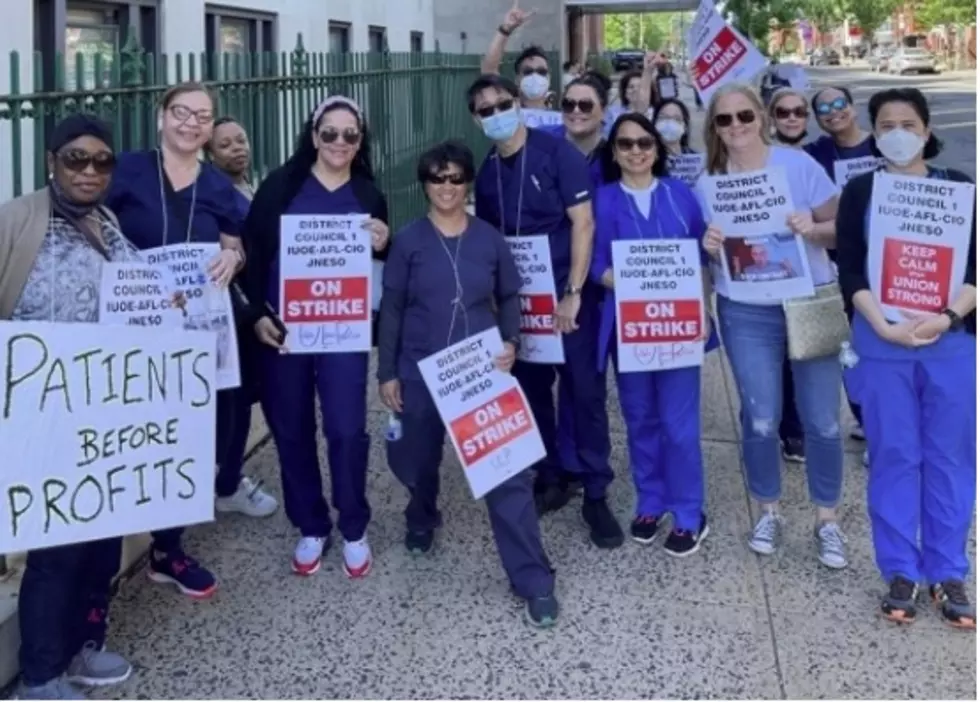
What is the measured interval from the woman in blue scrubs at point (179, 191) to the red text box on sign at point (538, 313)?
3.99 feet

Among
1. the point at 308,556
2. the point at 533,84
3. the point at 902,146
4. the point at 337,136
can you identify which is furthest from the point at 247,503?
the point at 902,146

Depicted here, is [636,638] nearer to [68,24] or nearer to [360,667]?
[360,667]

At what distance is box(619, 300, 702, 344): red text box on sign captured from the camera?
14.6 ft

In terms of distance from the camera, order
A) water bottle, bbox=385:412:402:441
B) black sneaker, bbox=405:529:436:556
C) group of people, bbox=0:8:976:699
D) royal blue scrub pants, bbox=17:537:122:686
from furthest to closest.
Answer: black sneaker, bbox=405:529:436:556
water bottle, bbox=385:412:402:441
group of people, bbox=0:8:976:699
royal blue scrub pants, bbox=17:537:122:686

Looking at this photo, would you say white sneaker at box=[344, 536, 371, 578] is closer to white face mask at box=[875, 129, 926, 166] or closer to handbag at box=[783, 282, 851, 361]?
handbag at box=[783, 282, 851, 361]

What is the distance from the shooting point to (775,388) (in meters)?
4.37

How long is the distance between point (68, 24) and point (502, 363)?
237 inches

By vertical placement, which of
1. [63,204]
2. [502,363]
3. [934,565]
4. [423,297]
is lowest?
[934,565]

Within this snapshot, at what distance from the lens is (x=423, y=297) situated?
4.10 meters

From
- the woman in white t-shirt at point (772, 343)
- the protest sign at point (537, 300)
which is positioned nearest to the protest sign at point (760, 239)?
the woman in white t-shirt at point (772, 343)

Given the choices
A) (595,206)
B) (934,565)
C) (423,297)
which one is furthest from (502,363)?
(934,565)

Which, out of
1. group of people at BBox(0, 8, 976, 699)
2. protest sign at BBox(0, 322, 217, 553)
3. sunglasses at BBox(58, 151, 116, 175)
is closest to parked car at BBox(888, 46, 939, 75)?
group of people at BBox(0, 8, 976, 699)

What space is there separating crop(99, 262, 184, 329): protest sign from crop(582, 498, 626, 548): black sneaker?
1.97 m

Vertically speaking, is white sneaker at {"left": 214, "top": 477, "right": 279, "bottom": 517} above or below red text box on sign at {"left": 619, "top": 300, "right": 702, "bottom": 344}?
below
